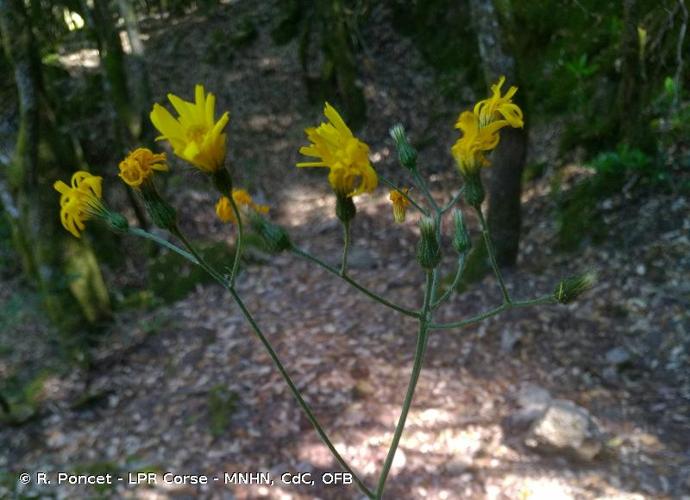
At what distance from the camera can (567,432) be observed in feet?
11.1

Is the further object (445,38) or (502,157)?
(445,38)

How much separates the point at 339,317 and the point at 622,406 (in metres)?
2.28

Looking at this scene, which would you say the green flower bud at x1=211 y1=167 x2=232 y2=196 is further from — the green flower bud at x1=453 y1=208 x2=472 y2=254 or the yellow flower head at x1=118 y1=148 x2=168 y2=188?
the green flower bud at x1=453 y1=208 x2=472 y2=254

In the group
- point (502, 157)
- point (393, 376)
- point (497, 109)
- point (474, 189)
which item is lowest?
point (393, 376)

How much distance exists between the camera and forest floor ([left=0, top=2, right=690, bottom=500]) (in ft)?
11.6

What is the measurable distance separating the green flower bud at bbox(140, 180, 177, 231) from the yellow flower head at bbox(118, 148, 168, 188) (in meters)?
0.02

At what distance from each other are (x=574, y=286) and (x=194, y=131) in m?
1.05

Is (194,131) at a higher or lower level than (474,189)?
higher

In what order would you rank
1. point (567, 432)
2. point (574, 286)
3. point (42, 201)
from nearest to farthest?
point (574, 286) → point (567, 432) → point (42, 201)

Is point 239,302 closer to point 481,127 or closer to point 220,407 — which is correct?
point 481,127

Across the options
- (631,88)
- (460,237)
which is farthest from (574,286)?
(631,88)

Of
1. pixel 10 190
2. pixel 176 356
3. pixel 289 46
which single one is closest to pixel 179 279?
pixel 176 356

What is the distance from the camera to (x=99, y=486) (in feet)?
12.1

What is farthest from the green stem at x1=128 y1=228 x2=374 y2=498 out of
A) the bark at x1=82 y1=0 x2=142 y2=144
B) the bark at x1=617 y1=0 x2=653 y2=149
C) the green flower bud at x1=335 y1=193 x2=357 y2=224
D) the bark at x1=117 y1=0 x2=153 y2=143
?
the bark at x1=117 y1=0 x2=153 y2=143
